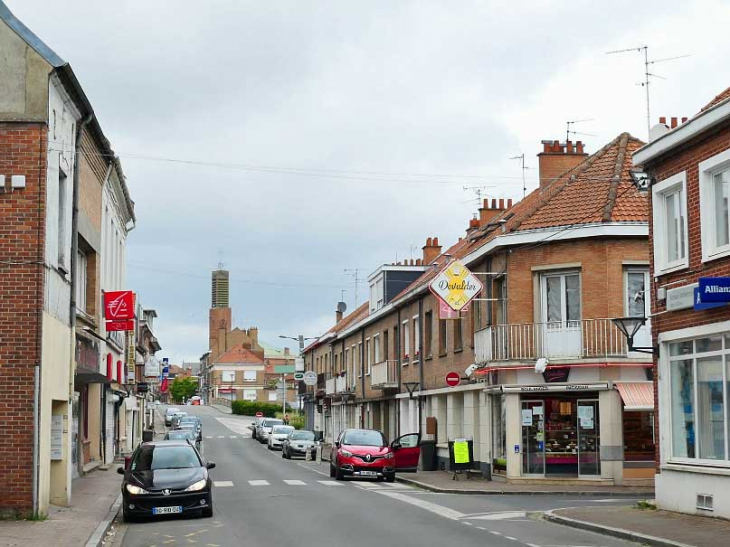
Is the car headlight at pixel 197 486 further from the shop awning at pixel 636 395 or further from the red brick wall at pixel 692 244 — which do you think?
the shop awning at pixel 636 395

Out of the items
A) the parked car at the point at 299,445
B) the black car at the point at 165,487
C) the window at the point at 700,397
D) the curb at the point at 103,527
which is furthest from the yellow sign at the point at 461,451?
the parked car at the point at 299,445

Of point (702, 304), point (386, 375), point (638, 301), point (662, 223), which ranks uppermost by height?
point (662, 223)

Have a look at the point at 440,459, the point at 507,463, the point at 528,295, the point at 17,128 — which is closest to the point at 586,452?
the point at 507,463

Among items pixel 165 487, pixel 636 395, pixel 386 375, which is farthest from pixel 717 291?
pixel 386 375

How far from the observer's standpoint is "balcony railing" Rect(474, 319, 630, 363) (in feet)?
95.0

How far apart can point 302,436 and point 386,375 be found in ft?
22.7

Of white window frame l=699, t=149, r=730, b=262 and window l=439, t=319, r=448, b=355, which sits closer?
white window frame l=699, t=149, r=730, b=262

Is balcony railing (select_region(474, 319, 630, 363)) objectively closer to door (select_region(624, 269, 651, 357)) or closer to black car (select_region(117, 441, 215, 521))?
door (select_region(624, 269, 651, 357))

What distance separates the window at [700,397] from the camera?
59.4 ft

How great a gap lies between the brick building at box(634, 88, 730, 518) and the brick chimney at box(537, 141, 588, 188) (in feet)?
48.9

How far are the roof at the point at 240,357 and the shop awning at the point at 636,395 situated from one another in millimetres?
118191

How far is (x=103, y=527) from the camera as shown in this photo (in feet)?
58.4

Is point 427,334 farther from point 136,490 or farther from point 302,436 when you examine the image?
point 136,490

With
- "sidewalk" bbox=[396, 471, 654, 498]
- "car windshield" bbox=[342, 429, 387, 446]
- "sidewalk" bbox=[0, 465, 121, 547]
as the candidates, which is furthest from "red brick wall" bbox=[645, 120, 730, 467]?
"car windshield" bbox=[342, 429, 387, 446]
